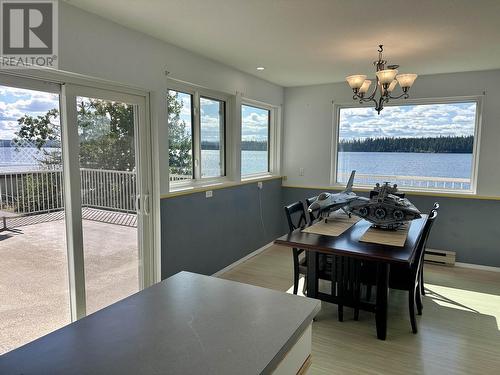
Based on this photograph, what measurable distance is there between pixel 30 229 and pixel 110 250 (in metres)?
0.68

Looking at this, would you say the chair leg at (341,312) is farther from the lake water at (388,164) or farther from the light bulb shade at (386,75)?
the lake water at (388,164)

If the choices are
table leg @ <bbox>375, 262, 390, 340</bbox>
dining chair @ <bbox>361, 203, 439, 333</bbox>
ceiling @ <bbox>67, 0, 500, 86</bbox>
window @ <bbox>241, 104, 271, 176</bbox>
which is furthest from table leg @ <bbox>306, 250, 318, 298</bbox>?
window @ <bbox>241, 104, 271, 176</bbox>

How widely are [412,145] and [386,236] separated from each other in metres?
2.44

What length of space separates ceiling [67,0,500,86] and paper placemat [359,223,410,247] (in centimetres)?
163

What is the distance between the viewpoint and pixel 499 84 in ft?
13.4

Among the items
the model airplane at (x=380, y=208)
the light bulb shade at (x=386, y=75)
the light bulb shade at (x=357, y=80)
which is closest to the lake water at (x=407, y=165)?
the model airplane at (x=380, y=208)

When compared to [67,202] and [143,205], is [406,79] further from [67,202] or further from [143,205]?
[67,202]

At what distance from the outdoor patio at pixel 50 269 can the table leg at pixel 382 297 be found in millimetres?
2091

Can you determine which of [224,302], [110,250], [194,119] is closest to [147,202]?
[110,250]

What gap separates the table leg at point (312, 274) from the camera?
288 centimetres

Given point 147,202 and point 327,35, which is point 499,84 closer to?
point 327,35

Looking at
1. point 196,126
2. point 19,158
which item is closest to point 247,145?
point 196,126

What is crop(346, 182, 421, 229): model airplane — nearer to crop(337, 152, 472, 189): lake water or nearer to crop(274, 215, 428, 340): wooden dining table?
crop(274, 215, 428, 340): wooden dining table

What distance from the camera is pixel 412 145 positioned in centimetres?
472
